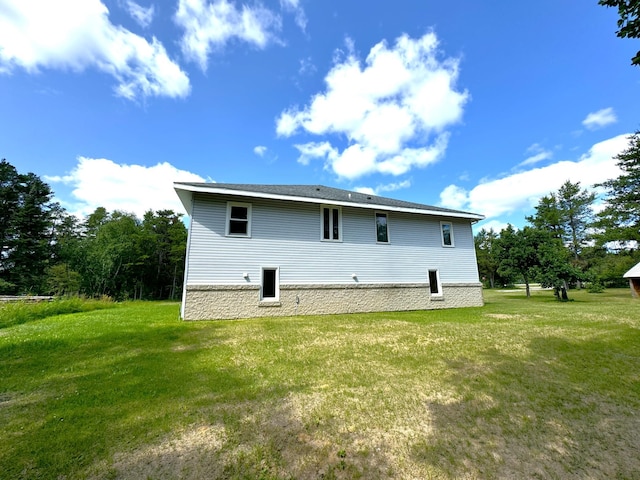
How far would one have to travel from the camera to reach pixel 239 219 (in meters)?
10.1

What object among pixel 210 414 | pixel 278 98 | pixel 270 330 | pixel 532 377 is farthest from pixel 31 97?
pixel 532 377

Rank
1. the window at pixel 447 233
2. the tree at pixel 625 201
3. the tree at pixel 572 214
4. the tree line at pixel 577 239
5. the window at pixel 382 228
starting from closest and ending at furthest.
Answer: the window at pixel 382 228, the window at pixel 447 233, the tree line at pixel 577 239, the tree at pixel 625 201, the tree at pixel 572 214

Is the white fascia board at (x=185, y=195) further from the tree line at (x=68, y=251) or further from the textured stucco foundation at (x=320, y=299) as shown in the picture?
the tree line at (x=68, y=251)

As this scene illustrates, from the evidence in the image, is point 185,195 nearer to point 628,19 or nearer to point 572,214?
point 628,19

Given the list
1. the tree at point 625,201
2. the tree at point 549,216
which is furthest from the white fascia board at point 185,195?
the tree at point 549,216

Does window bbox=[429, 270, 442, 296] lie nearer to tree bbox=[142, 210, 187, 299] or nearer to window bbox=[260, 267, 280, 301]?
window bbox=[260, 267, 280, 301]

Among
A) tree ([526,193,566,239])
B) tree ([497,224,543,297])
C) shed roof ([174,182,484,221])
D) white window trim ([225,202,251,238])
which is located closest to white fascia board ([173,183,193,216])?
shed roof ([174,182,484,221])

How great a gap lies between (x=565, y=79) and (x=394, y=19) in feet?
26.1

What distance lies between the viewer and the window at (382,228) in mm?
12125

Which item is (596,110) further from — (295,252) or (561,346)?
(295,252)

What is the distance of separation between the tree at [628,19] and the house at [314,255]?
308 inches

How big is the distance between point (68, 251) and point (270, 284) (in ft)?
97.1

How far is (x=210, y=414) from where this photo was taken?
292cm

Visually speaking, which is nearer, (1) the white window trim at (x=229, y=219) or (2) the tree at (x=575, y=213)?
(1) the white window trim at (x=229, y=219)
